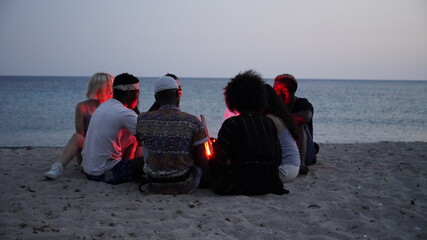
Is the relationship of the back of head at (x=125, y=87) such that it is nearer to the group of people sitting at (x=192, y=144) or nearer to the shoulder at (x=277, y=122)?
the group of people sitting at (x=192, y=144)

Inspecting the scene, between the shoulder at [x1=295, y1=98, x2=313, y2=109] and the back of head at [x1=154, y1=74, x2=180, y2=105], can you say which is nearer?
the back of head at [x1=154, y1=74, x2=180, y2=105]

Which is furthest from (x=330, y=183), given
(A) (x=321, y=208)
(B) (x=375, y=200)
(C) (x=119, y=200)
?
(C) (x=119, y=200)

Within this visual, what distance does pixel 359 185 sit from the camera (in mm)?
5281

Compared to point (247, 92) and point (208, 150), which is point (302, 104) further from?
point (208, 150)

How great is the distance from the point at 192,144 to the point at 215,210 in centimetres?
79

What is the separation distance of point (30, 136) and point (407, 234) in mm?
13191

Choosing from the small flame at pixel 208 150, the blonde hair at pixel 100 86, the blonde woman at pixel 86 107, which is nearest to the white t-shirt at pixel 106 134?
the blonde woman at pixel 86 107

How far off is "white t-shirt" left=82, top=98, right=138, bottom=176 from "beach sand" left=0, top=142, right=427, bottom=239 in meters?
0.27

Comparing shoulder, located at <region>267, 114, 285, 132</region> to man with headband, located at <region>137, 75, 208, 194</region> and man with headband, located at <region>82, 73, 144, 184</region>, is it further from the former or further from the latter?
man with headband, located at <region>82, 73, 144, 184</region>

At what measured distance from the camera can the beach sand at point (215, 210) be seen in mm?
3531

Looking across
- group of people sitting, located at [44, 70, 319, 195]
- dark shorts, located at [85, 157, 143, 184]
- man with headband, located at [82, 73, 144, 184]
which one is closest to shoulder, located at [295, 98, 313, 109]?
group of people sitting, located at [44, 70, 319, 195]

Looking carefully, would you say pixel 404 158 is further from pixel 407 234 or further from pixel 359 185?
pixel 407 234

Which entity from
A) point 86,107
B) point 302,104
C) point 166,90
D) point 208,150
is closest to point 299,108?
point 302,104

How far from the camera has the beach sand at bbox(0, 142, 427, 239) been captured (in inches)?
139
